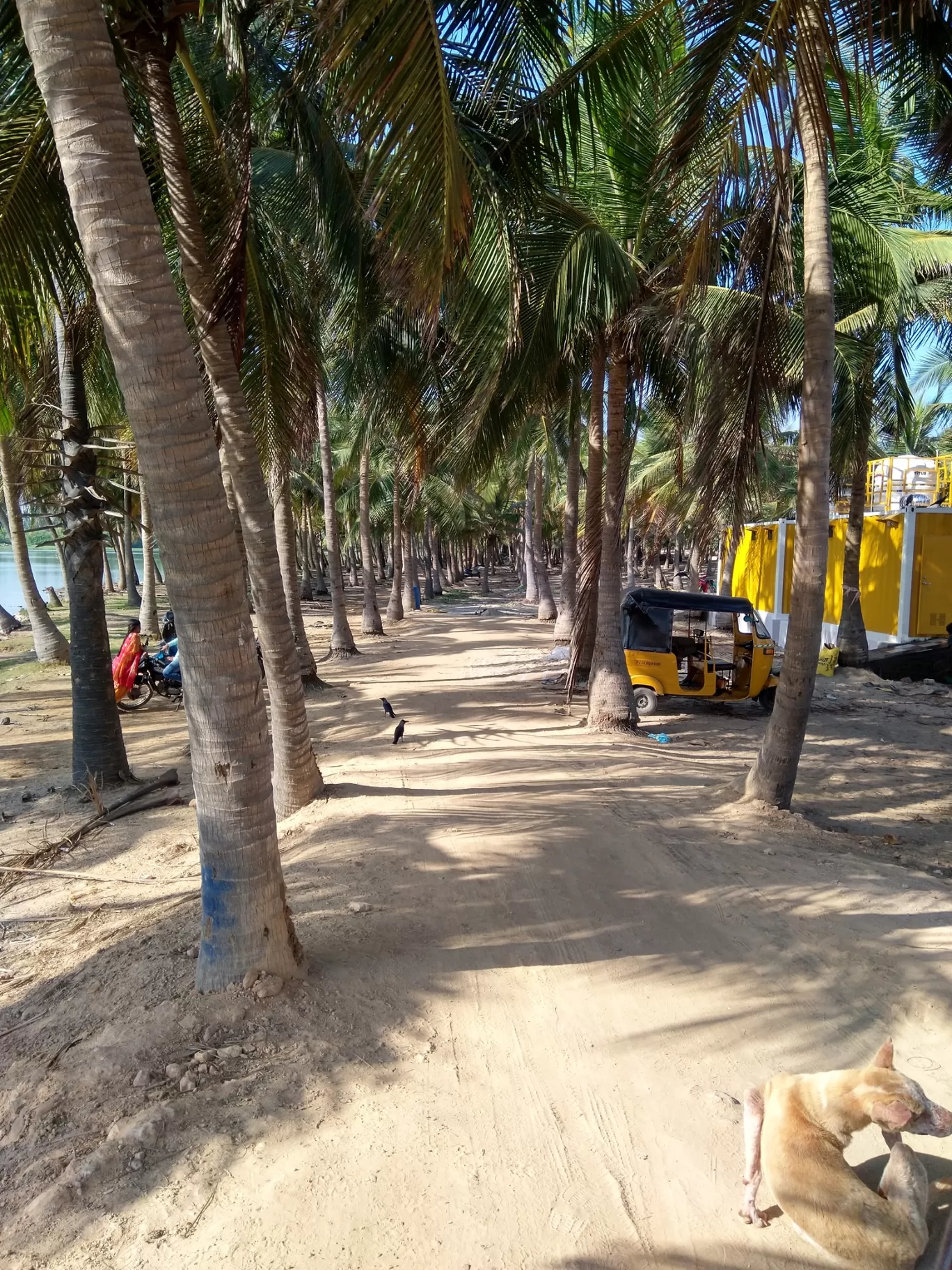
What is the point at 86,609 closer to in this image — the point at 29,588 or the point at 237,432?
the point at 237,432

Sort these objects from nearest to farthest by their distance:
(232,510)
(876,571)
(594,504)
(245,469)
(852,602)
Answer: (245,469) < (232,510) < (594,504) < (852,602) < (876,571)

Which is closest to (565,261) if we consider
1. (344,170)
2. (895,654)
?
(344,170)

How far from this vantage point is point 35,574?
265 ft

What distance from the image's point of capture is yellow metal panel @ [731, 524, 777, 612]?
83.5 feet

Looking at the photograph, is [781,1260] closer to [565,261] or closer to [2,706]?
[565,261]

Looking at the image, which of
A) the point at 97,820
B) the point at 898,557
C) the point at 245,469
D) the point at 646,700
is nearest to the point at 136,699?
the point at 97,820

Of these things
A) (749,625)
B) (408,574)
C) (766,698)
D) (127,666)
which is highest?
(408,574)

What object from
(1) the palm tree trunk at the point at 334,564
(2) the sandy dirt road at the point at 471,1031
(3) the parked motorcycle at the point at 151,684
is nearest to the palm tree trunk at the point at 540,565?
(1) the palm tree trunk at the point at 334,564

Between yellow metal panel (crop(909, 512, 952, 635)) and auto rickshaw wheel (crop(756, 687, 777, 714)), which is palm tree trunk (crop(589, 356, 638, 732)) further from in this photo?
yellow metal panel (crop(909, 512, 952, 635))

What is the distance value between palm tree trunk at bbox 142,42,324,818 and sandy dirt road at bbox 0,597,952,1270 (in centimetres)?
47

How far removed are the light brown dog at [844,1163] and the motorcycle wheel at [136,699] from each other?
39.6 ft

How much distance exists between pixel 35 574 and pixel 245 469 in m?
85.5

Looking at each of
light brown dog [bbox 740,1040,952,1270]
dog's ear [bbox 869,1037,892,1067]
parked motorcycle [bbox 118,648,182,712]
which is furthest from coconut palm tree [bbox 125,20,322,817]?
parked motorcycle [bbox 118,648,182,712]

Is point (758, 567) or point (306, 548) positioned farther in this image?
point (306, 548)
